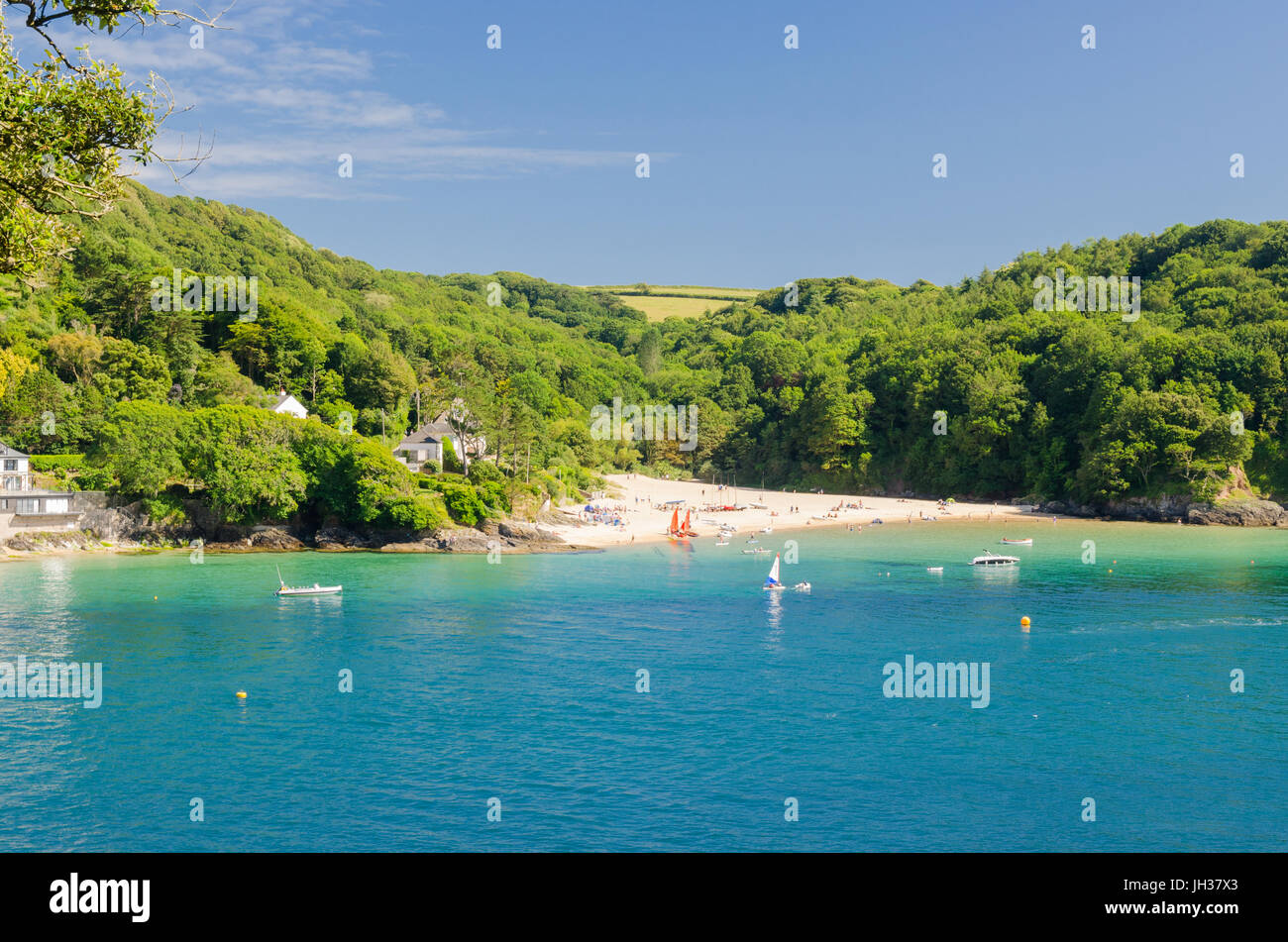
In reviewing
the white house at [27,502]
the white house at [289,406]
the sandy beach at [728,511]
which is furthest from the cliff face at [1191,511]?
the white house at [27,502]

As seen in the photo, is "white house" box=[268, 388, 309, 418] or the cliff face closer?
"white house" box=[268, 388, 309, 418]

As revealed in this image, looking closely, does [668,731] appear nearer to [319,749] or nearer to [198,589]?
[319,749]

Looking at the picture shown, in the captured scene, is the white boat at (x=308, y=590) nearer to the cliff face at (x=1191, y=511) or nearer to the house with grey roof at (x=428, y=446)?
the house with grey roof at (x=428, y=446)

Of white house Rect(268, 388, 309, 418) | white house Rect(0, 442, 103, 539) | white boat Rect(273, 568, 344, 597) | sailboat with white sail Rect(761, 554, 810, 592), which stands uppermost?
white house Rect(268, 388, 309, 418)

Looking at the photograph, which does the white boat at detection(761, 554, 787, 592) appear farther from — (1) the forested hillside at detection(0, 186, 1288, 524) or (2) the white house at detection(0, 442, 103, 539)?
(2) the white house at detection(0, 442, 103, 539)

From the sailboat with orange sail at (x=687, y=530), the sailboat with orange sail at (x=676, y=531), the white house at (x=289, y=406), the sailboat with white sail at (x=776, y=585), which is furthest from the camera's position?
the white house at (x=289, y=406)

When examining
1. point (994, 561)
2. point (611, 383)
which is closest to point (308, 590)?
point (994, 561)

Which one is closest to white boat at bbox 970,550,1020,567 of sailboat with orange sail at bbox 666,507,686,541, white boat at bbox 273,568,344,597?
sailboat with orange sail at bbox 666,507,686,541
